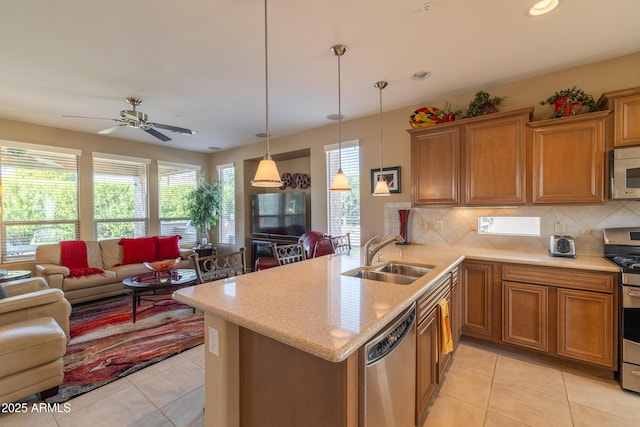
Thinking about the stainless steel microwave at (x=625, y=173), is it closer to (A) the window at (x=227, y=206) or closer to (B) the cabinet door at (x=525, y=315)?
(B) the cabinet door at (x=525, y=315)

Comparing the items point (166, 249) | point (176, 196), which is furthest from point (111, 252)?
point (176, 196)

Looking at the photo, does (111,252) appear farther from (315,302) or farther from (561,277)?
(561,277)

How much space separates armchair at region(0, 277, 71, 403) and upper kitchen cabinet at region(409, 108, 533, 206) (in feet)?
11.8

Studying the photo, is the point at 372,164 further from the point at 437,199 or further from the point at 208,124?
the point at 208,124

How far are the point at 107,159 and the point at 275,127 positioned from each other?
3.29 metres

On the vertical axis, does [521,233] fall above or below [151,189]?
below

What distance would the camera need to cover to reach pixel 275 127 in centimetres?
461

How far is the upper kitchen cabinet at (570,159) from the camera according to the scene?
2.35 metres

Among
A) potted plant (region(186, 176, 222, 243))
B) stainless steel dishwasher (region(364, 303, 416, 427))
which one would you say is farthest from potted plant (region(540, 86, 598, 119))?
potted plant (region(186, 176, 222, 243))

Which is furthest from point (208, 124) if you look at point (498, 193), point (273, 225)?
point (498, 193)

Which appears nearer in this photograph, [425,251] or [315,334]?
[315,334]

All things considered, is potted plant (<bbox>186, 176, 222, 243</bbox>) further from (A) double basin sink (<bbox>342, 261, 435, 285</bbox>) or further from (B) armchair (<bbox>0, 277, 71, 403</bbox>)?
(A) double basin sink (<bbox>342, 261, 435, 285</bbox>)

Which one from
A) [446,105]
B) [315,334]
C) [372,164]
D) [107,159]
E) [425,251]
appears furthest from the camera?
[107,159]

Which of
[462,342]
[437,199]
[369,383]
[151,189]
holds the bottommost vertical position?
[462,342]
